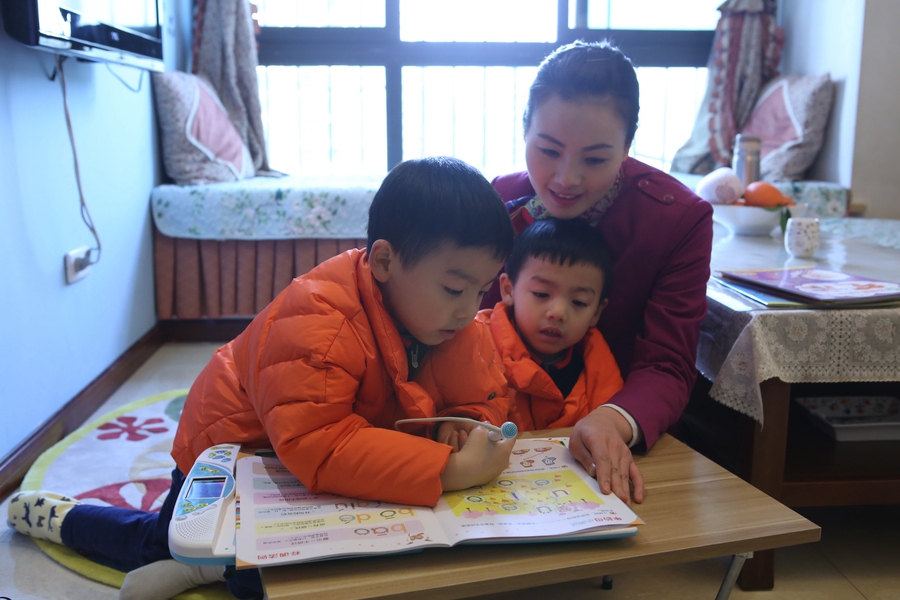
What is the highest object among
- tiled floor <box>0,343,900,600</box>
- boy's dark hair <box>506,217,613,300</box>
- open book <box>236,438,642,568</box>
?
boy's dark hair <box>506,217,613,300</box>

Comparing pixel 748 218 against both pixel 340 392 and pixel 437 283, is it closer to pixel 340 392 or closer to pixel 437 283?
pixel 437 283

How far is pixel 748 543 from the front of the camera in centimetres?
73

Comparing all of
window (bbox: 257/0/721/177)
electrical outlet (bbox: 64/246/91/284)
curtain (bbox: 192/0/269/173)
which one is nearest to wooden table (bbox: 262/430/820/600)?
electrical outlet (bbox: 64/246/91/284)

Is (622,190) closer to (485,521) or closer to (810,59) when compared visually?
(485,521)

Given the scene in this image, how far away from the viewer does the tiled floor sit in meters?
1.25

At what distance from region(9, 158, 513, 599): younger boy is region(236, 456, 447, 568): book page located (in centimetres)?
2

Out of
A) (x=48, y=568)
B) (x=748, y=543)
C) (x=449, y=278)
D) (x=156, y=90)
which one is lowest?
(x=48, y=568)

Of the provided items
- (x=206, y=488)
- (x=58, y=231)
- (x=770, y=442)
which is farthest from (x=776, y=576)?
(x=58, y=231)

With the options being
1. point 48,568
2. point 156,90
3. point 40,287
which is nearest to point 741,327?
point 48,568

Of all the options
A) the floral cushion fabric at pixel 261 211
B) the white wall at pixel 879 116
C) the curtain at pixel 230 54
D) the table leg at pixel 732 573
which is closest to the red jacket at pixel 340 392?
the table leg at pixel 732 573

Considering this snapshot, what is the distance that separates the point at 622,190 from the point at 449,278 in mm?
527

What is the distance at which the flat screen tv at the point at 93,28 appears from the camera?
1592 millimetres

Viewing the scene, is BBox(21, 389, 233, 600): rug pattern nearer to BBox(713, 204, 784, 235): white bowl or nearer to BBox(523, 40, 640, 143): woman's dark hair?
BBox(523, 40, 640, 143): woman's dark hair

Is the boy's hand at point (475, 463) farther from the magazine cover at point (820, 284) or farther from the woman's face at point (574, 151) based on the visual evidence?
the magazine cover at point (820, 284)
